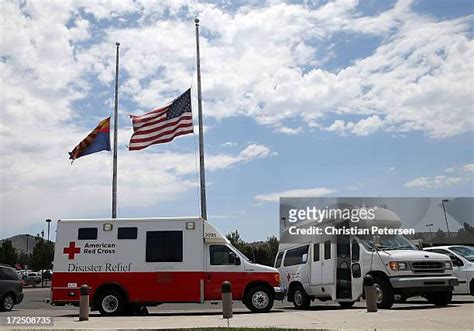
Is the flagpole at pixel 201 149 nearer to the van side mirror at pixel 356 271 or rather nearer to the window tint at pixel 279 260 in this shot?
the window tint at pixel 279 260

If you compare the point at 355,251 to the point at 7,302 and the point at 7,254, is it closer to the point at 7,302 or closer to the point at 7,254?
the point at 7,302

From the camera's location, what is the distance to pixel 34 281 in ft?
199

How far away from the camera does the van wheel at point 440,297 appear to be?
53.8 feet

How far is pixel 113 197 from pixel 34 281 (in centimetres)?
3775

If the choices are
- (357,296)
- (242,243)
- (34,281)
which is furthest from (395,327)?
(34,281)

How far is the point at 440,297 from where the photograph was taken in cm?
1659

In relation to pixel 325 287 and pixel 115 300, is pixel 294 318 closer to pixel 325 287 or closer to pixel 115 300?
pixel 325 287

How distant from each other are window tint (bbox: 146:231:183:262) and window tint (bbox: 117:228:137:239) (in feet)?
1.44

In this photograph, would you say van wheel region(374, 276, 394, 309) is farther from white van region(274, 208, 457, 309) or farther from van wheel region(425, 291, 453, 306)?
van wheel region(425, 291, 453, 306)

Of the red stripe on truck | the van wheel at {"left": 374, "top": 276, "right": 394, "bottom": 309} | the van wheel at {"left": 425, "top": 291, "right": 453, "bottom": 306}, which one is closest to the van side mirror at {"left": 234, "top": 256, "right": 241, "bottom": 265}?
the red stripe on truck

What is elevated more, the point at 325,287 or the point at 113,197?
the point at 113,197

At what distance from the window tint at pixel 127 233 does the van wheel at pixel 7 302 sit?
581cm

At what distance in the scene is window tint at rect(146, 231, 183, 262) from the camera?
1812cm

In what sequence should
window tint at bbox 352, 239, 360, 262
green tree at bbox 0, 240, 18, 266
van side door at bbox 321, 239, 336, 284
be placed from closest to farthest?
window tint at bbox 352, 239, 360, 262, van side door at bbox 321, 239, 336, 284, green tree at bbox 0, 240, 18, 266
